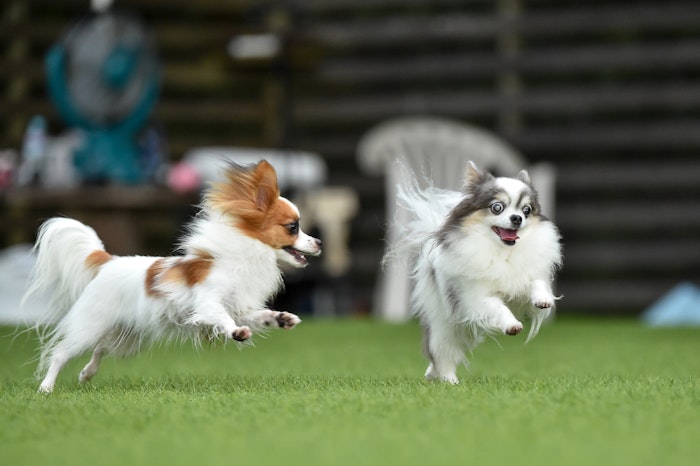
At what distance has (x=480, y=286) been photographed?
175 inches

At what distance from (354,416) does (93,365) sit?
1.53 meters

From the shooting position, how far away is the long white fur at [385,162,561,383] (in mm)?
4430

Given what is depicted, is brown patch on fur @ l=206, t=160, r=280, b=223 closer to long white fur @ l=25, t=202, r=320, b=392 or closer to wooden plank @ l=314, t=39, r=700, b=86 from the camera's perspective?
long white fur @ l=25, t=202, r=320, b=392

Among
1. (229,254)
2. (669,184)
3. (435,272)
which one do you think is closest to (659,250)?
(669,184)

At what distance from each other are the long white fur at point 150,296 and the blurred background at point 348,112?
3636 mm

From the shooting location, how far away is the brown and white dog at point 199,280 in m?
4.35

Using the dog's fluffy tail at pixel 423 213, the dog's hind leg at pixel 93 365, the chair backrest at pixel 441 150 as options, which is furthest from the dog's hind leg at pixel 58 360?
the chair backrest at pixel 441 150

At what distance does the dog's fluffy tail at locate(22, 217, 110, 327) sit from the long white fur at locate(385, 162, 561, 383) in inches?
47.9

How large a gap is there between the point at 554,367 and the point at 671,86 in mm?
4382

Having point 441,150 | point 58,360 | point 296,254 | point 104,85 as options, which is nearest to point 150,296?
point 58,360

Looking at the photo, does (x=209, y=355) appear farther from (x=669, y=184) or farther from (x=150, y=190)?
(x=669, y=184)

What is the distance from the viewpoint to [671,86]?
939 cm

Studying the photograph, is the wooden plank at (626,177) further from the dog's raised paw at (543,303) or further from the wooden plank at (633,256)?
the dog's raised paw at (543,303)

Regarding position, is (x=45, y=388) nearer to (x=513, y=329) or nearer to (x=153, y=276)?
(x=153, y=276)
